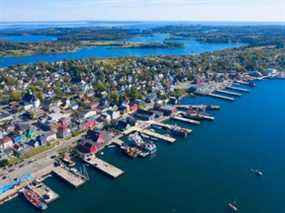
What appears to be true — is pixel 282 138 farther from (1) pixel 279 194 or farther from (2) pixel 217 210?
(2) pixel 217 210

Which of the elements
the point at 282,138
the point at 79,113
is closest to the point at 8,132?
the point at 79,113

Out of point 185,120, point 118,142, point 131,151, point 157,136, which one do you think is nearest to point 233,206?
point 131,151

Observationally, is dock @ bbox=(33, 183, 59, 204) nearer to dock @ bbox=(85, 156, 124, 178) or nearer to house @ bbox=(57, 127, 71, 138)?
dock @ bbox=(85, 156, 124, 178)

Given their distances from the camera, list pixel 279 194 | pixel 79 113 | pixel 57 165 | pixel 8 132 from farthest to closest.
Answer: pixel 79 113, pixel 8 132, pixel 57 165, pixel 279 194

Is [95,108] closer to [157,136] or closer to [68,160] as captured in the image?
[157,136]

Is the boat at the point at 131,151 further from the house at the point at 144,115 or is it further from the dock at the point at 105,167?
the house at the point at 144,115

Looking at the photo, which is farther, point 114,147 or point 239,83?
point 239,83
